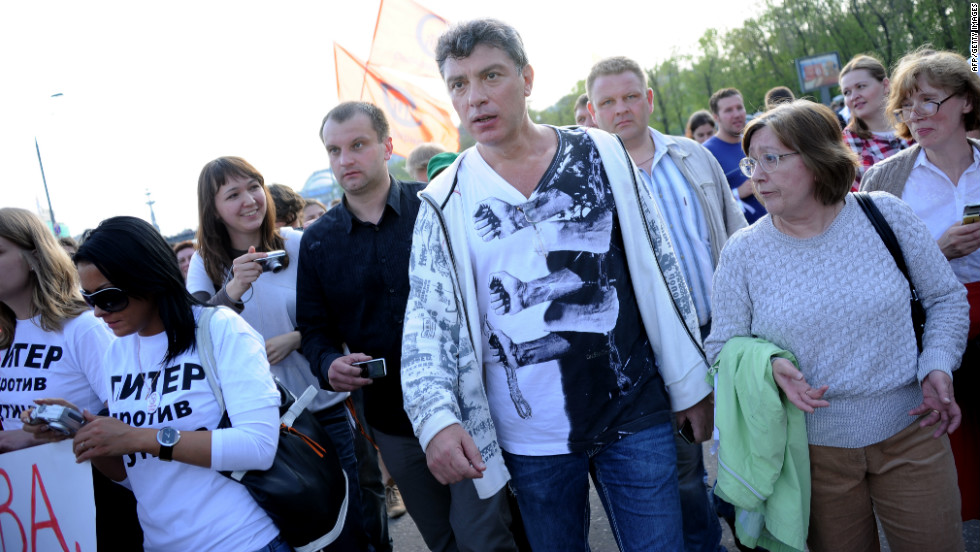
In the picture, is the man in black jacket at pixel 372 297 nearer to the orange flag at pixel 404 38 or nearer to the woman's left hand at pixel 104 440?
the woman's left hand at pixel 104 440

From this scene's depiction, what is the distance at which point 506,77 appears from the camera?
7.72 feet

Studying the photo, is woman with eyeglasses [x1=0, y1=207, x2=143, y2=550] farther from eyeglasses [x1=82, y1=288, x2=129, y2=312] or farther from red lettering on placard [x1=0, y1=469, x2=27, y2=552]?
eyeglasses [x1=82, y1=288, x2=129, y2=312]

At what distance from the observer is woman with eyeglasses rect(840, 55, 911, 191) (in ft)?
15.7

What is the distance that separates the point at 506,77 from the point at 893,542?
2084 millimetres

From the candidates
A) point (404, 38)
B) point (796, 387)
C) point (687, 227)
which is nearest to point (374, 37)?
point (404, 38)

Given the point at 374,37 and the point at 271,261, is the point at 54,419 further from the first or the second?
the point at 374,37

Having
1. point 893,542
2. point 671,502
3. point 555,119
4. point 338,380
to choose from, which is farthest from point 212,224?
point 555,119

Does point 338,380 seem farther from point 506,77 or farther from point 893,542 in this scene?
point 893,542

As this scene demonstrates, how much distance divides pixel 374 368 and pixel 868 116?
13.1 feet

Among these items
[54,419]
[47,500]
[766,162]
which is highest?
[766,162]

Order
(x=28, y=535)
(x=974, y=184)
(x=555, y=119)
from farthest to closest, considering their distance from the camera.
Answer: (x=555, y=119), (x=974, y=184), (x=28, y=535)

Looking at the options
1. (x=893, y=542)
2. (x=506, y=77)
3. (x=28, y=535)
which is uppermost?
(x=506, y=77)

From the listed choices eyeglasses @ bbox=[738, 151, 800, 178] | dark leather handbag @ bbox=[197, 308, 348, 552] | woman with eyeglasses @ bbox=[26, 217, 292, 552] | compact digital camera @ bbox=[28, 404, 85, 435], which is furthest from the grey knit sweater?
compact digital camera @ bbox=[28, 404, 85, 435]

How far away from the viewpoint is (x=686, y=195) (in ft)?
11.8
